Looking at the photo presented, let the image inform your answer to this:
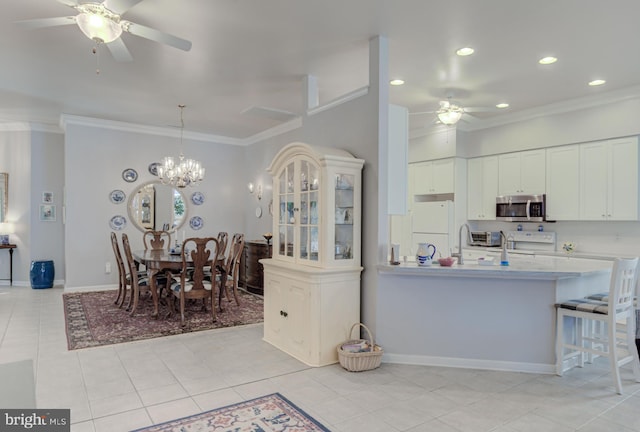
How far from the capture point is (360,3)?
3098mm

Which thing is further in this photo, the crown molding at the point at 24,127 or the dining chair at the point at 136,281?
the crown molding at the point at 24,127

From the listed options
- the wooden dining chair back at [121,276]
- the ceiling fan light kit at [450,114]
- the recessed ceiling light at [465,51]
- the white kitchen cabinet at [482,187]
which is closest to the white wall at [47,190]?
the wooden dining chair back at [121,276]

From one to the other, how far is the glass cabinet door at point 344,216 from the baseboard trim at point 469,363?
101 centimetres

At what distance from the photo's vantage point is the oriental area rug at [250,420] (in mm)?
2453

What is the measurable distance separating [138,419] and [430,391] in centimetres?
204

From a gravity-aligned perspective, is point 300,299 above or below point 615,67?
below

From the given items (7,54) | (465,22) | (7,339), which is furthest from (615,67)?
(7,339)

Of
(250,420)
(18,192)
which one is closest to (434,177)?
(250,420)

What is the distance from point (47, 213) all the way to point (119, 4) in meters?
6.20

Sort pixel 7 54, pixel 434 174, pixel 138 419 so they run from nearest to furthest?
pixel 138 419
pixel 7 54
pixel 434 174

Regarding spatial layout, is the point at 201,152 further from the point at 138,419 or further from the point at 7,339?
the point at 138,419

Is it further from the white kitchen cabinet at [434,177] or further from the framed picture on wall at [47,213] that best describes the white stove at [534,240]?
the framed picture on wall at [47,213]

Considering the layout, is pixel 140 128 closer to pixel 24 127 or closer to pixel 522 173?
pixel 24 127

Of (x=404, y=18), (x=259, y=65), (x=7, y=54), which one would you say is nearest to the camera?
(x=404, y=18)
